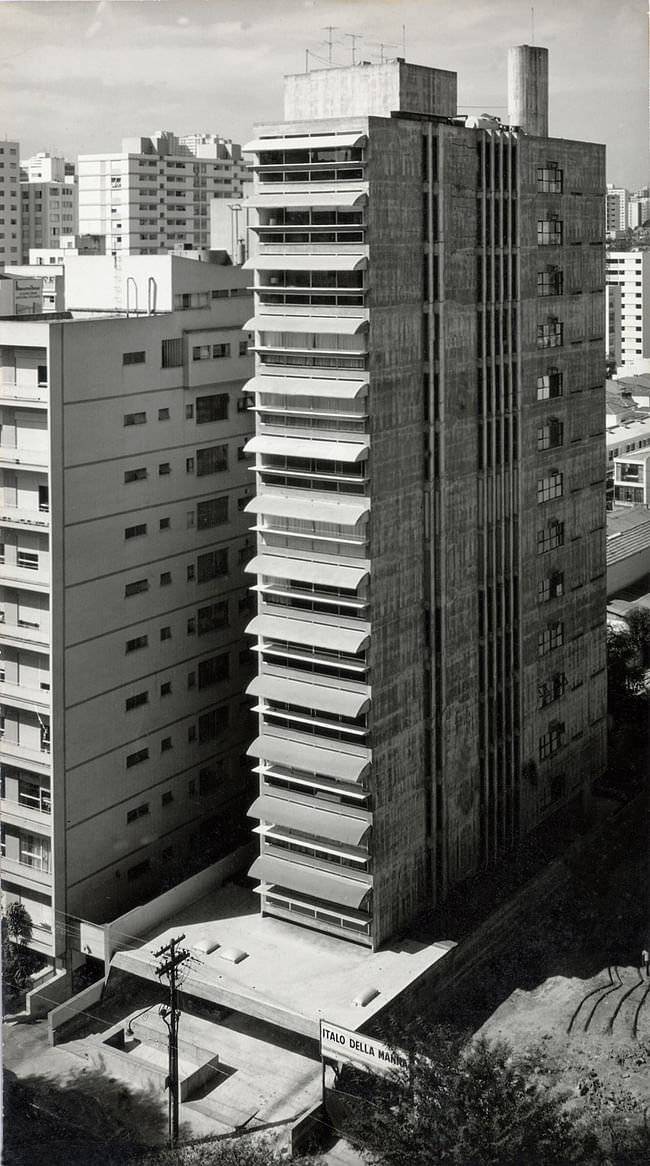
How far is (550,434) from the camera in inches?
608

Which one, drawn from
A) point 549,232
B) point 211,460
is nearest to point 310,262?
point 211,460

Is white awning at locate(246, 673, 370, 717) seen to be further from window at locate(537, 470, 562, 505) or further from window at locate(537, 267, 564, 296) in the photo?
window at locate(537, 267, 564, 296)

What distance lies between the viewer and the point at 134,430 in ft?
46.2

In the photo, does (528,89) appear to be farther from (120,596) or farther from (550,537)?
(120,596)

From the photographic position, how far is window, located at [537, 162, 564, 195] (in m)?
14.6

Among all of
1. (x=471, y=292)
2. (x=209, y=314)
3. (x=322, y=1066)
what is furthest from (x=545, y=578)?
(x=322, y=1066)

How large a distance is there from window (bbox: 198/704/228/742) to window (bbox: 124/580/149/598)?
1.91m

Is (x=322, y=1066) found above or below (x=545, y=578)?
below

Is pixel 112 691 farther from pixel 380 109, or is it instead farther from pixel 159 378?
pixel 380 109

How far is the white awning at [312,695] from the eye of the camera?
12719mm

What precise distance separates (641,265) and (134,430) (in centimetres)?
1865

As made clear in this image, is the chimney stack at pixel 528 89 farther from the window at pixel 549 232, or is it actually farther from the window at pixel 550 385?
the window at pixel 550 385

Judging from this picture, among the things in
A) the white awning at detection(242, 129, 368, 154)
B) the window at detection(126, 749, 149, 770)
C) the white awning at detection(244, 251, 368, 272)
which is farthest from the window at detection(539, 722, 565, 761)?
the white awning at detection(242, 129, 368, 154)

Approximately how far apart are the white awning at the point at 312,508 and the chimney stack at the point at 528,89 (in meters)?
4.76
